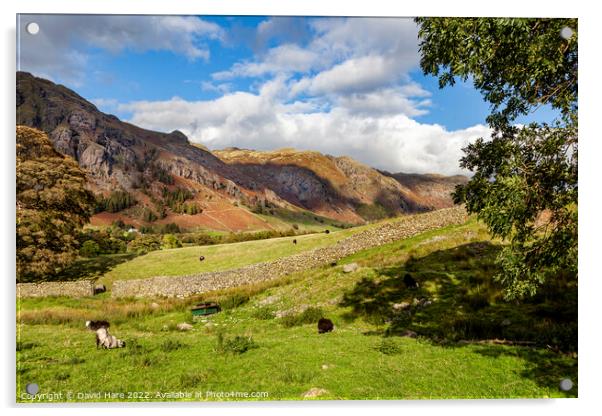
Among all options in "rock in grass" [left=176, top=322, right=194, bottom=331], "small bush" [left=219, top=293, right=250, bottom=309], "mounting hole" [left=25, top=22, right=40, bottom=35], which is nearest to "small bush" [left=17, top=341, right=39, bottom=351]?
"rock in grass" [left=176, top=322, right=194, bottom=331]

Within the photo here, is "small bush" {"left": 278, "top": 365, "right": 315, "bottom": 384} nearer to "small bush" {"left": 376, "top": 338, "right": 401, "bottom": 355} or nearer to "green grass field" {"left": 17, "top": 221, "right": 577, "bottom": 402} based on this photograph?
"green grass field" {"left": 17, "top": 221, "right": 577, "bottom": 402}

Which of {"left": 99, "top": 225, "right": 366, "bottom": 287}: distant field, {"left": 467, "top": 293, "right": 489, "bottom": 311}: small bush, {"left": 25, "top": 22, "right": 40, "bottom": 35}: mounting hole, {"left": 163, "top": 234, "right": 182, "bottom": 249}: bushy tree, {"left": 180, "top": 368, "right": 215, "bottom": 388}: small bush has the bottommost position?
{"left": 180, "top": 368, "right": 215, "bottom": 388}: small bush

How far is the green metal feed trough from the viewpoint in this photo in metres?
13.0

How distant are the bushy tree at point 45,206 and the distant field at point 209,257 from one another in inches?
77.9

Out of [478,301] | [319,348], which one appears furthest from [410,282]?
[319,348]

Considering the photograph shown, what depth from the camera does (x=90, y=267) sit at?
1222 centimetres

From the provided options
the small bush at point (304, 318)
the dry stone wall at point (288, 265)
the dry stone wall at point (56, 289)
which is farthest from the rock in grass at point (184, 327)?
the small bush at point (304, 318)

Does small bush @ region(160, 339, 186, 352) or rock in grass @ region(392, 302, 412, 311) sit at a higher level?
rock in grass @ region(392, 302, 412, 311)

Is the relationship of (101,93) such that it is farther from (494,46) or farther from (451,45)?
(494,46)

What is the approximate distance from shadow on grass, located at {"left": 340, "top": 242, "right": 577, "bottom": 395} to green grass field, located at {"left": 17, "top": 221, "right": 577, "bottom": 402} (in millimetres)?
39

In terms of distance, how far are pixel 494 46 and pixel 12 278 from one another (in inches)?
534

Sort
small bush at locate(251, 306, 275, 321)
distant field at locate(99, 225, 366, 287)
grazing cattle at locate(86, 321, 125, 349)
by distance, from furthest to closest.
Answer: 1. distant field at locate(99, 225, 366, 287)
2. small bush at locate(251, 306, 275, 321)
3. grazing cattle at locate(86, 321, 125, 349)

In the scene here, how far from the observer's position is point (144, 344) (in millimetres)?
9891

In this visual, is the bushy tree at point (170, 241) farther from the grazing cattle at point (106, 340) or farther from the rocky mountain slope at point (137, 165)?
the grazing cattle at point (106, 340)
